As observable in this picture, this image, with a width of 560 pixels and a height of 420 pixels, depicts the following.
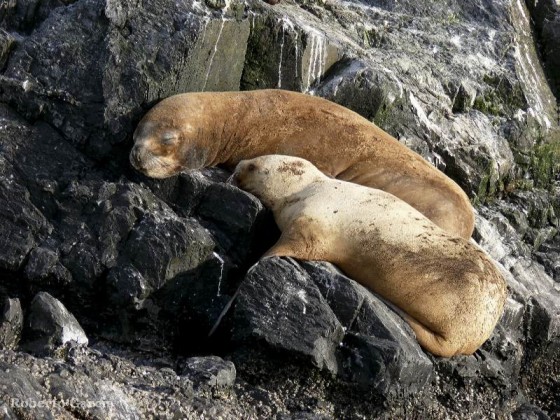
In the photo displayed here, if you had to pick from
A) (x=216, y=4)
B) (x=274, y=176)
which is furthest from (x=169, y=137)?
(x=216, y=4)

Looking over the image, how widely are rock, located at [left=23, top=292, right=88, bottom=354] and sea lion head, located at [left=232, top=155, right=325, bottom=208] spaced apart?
2463 mm

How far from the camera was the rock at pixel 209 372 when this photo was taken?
26.3 ft

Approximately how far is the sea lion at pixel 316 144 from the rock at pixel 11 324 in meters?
3.01

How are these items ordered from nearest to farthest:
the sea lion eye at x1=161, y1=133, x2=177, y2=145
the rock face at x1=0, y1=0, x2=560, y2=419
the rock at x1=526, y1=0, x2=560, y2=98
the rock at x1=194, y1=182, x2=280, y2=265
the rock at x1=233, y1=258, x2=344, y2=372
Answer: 1. the rock face at x1=0, y1=0, x2=560, y2=419
2. the rock at x1=233, y1=258, x2=344, y2=372
3. the rock at x1=194, y1=182, x2=280, y2=265
4. the sea lion eye at x1=161, y1=133, x2=177, y2=145
5. the rock at x1=526, y1=0, x2=560, y2=98

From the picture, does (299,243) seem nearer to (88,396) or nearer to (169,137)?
→ (169,137)

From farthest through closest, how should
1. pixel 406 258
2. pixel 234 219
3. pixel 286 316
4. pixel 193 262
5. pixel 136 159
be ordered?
pixel 136 159
pixel 234 219
pixel 406 258
pixel 193 262
pixel 286 316

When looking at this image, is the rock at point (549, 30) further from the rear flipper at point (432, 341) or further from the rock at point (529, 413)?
the rear flipper at point (432, 341)

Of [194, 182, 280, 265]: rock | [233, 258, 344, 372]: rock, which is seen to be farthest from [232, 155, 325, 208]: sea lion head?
[233, 258, 344, 372]: rock

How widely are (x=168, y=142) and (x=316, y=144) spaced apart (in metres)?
1.66

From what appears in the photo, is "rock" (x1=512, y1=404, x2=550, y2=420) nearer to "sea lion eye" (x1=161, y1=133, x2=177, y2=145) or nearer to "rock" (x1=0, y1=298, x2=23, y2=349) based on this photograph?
"sea lion eye" (x1=161, y1=133, x2=177, y2=145)

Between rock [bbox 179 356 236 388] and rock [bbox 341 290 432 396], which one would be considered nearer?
rock [bbox 179 356 236 388]

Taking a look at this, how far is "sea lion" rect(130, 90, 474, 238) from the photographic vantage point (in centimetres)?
1095

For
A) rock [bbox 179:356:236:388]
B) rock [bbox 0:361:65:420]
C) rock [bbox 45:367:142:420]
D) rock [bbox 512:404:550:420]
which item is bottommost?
rock [bbox 512:404:550:420]

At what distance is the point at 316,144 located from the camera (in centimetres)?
1126
